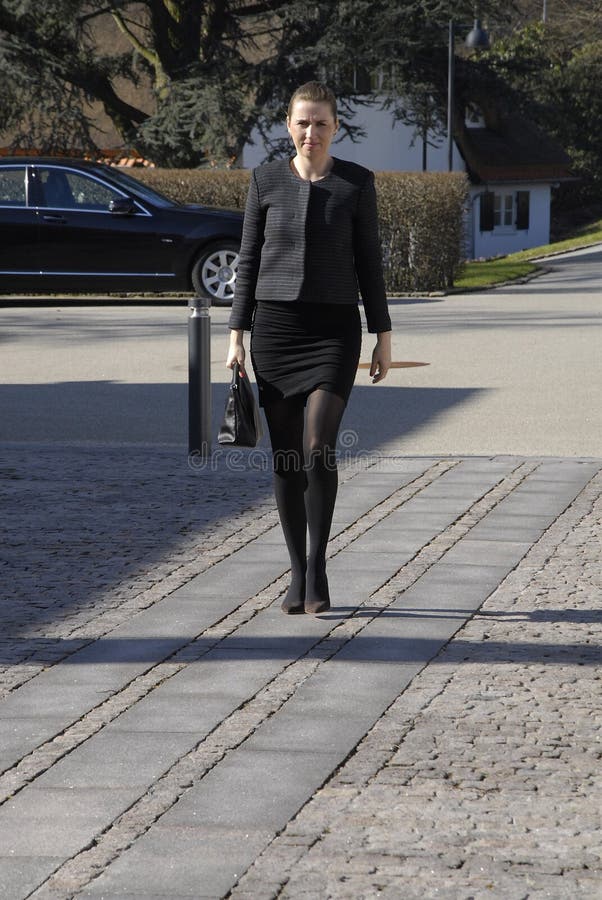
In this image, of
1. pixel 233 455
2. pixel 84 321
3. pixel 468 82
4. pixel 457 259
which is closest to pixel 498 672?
pixel 233 455

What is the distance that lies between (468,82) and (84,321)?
21.0 meters

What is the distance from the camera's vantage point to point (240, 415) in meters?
6.04

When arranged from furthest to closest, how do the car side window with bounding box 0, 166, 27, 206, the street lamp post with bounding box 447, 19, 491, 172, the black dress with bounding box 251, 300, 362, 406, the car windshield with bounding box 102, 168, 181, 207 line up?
the street lamp post with bounding box 447, 19, 491, 172
the car windshield with bounding box 102, 168, 181, 207
the car side window with bounding box 0, 166, 27, 206
the black dress with bounding box 251, 300, 362, 406

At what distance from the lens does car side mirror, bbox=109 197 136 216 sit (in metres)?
20.0

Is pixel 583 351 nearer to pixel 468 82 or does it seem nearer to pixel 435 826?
pixel 435 826

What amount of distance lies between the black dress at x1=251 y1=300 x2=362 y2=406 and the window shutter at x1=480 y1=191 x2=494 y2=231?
54644 mm

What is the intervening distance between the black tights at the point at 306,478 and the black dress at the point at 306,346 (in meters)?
0.06

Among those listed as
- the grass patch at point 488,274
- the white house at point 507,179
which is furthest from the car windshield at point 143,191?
the white house at point 507,179

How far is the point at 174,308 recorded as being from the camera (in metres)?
21.1

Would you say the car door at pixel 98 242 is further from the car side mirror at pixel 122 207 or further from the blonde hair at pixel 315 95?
the blonde hair at pixel 315 95

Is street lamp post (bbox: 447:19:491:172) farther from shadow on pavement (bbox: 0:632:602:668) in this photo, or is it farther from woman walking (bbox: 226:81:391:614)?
shadow on pavement (bbox: 0:632:602:668)

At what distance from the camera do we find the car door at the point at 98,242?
20.1 metres

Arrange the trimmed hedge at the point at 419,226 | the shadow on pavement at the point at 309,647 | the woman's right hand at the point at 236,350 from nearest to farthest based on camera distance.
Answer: the shadow on pavement at the point at 309,647
the woman's right hand at the point at 236,350
the trimmed hedge at the point at 419,226

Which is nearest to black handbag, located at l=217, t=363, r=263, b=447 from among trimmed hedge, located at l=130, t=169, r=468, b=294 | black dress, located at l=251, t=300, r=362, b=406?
black dress, located at l=251, t=300, r=362, b=406
